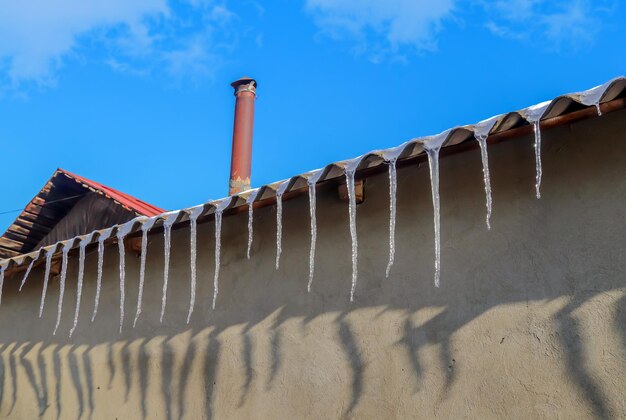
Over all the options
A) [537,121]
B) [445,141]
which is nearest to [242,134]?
[445,141]

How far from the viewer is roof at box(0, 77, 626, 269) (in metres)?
3.46

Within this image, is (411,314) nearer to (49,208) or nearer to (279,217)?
(279,217)

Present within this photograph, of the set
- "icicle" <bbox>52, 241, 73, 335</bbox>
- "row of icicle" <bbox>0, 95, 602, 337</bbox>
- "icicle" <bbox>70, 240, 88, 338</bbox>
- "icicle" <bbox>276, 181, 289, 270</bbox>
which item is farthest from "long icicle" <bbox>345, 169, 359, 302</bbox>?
"icicle" <bbox>52, 241, 73, 335</bbox>

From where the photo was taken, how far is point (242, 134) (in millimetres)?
9203

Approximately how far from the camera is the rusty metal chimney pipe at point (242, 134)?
29.4 feet

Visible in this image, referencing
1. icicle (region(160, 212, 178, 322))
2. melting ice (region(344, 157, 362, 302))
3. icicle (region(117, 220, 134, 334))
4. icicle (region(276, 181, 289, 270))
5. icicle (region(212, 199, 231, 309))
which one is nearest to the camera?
melting ice (region(344, 157, 362, 302))

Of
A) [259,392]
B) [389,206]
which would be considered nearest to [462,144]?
[389,206]

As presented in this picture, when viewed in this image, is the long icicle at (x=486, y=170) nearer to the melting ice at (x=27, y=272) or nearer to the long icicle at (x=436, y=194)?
the long icicle at (x=436, y=194)

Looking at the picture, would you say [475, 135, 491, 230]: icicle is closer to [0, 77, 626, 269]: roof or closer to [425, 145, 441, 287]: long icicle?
[0, 77, 626, 269]: roof

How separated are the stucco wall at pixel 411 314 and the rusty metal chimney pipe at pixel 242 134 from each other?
3.17 meters

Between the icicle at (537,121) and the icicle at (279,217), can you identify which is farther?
the icicle at (279,217)

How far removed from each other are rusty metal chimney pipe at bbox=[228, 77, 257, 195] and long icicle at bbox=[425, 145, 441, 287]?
498 cm

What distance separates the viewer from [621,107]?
141 inches

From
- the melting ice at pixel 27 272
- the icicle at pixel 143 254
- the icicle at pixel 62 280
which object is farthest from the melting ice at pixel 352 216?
the melting ice at pixel 27 272
